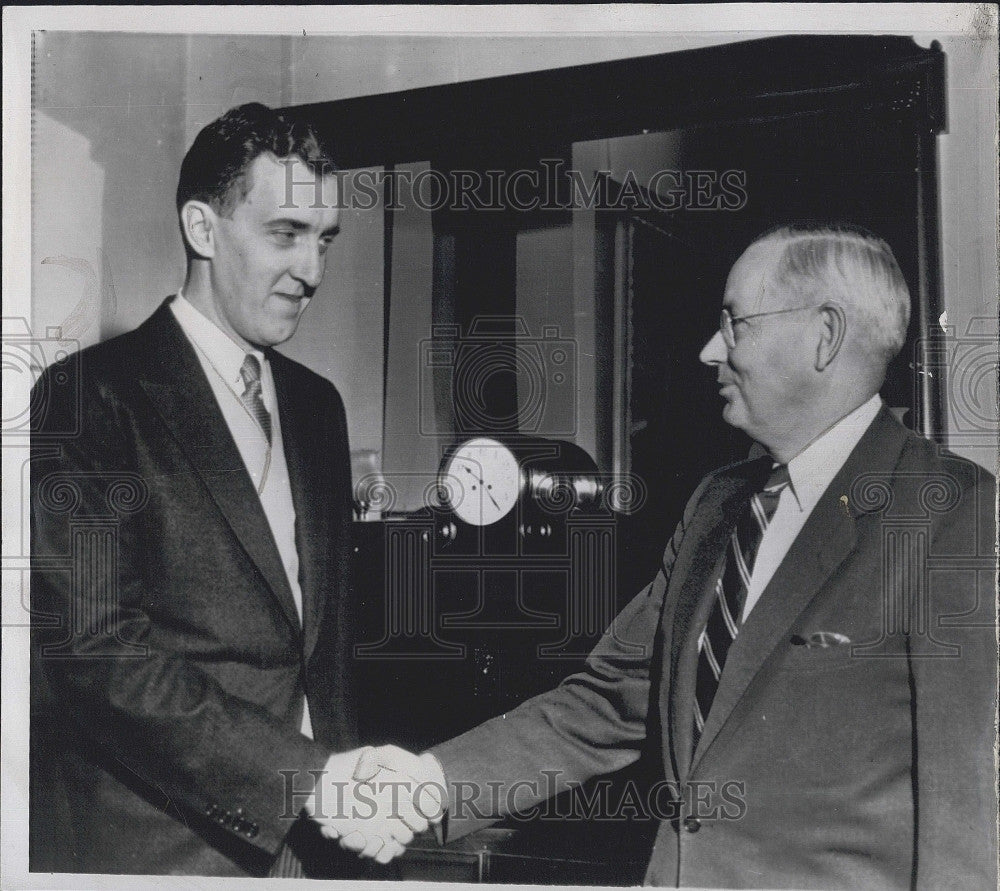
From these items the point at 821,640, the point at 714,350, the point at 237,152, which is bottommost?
the point at 821,640

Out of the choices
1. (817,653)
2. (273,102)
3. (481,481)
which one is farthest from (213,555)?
(817,653)

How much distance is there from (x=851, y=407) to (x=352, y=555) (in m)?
0.96

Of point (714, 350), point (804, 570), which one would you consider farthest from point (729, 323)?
point (804, 570)

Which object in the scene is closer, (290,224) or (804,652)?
(804,652)

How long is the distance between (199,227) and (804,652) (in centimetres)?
135

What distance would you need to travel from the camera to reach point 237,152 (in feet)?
6.17

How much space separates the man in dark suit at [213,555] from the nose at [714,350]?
69cm

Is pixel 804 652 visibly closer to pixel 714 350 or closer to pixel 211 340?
pixel 714 350

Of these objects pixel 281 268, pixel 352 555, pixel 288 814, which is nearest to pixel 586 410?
pixel 352 555

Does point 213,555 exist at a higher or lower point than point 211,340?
lower

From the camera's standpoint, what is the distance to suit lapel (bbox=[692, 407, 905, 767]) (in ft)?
5.64

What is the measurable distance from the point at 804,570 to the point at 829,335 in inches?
16.6

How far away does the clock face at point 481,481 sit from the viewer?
1.86 metres

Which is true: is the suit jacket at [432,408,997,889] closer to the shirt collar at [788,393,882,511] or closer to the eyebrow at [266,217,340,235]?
the shirt collar at [788,393,882,511]
